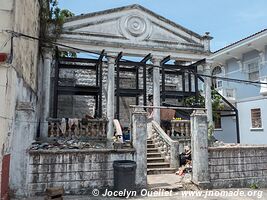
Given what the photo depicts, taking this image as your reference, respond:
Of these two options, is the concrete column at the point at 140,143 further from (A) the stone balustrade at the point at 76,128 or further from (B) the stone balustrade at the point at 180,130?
(B) the stone balustrade at the point at 180,130

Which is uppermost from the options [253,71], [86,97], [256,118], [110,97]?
[253,71]

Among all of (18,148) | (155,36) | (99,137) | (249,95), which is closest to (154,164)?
(99,137)

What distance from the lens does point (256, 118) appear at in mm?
17141

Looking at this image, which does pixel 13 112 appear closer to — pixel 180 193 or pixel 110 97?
pixel 180 193

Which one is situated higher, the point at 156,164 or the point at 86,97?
the point at 86,97

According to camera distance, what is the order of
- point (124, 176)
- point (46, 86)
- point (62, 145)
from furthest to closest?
point (46, 86) < point (62, 145) < point (124, 176)

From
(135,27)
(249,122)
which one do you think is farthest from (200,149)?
(249,122)

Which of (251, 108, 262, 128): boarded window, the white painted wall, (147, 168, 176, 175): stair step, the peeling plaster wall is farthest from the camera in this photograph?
(251, 108, 262, 128): boarded window

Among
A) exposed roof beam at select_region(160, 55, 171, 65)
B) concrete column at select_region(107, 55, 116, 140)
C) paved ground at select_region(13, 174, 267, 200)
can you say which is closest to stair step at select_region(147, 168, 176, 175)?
paved ground at select_region(13, 174, 267, 200)

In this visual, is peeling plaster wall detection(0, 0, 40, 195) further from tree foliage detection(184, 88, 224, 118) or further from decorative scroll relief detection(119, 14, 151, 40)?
tree foliage detection(184, 88, 224, 118)

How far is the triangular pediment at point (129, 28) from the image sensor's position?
14088 millimetres

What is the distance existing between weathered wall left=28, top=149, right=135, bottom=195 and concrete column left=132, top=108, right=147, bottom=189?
450mm

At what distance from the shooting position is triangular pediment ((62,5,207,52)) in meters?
14.1

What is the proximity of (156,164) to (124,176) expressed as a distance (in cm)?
332
